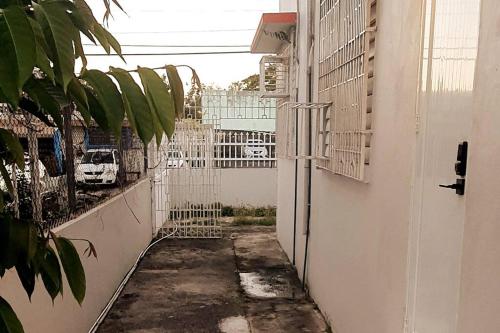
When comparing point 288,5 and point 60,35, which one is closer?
point 60,35

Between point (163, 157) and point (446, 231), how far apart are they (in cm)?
582

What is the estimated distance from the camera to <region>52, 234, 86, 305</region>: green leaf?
A: 0.86 m

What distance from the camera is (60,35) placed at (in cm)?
63

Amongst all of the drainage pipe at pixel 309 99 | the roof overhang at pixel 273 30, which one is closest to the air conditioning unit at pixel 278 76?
the roof overhang at pixel 273 30

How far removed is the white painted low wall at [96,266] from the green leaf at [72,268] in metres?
0.84

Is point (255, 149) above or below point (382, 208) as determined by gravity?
below

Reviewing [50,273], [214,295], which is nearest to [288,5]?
[214,295]

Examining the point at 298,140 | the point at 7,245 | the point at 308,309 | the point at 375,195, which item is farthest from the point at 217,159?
the point at 7,245

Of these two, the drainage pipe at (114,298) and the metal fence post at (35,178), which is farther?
the drainage pipe at (114,298)

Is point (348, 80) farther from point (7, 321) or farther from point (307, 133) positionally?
point (7, 321)

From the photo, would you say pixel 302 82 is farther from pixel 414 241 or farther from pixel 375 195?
pixel 414 241

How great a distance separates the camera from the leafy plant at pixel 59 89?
0.57 meters

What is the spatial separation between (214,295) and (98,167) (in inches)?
69.2

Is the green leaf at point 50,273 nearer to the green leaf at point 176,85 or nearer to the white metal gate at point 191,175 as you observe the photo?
the green leaf at point 176,85
